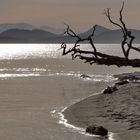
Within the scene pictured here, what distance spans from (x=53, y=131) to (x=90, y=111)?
6.85 metres

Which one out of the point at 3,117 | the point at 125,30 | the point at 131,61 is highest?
the point at 125,30

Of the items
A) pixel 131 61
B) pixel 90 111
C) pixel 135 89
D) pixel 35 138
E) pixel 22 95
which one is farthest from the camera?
pixel 22 95

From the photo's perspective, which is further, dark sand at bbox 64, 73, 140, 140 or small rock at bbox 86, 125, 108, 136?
dark sand at bbox 64, 73, 140, 140

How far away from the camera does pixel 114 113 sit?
110ft

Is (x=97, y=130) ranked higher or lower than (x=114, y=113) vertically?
lower

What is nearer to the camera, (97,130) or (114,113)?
(97,130)

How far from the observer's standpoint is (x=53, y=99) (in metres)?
51.3

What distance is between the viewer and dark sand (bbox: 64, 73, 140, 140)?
27.8 m

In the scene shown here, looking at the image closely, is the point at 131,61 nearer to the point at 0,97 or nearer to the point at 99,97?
the point at 99,97

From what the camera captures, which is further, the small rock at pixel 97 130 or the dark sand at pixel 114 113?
the dark sand at pixel 114 113

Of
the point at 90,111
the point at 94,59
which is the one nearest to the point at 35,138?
the point at 90,111

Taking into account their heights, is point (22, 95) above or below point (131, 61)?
below

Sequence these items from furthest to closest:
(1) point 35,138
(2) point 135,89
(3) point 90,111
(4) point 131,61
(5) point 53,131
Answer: (2) point 135,89, (3) point 90,111, (5) point 53,131, (1) point 35,138, (4) point 131,61

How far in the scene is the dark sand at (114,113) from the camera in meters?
27.8
